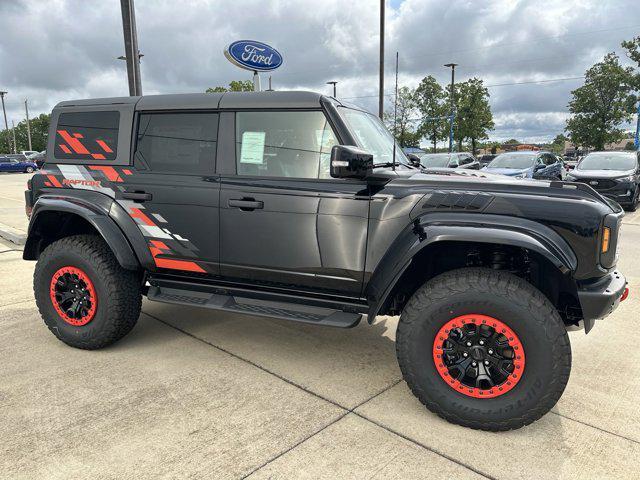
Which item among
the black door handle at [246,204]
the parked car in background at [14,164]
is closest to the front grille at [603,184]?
the black door handle at [246,204]

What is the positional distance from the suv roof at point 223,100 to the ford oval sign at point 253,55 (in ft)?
16.3

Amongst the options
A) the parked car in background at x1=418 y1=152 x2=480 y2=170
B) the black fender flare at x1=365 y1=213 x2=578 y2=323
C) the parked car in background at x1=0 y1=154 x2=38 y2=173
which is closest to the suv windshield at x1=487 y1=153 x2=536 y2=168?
the parked car in background at x1=418 y1=152 x2=480 y2=170

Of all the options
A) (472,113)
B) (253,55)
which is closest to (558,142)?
(472,113)

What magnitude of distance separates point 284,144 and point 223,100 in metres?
0.55

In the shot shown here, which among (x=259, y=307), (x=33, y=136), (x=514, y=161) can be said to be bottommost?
(x=259, y=307)

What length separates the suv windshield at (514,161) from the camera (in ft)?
41.3

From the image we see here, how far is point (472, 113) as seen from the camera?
135 feet

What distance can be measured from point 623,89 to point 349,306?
36710mm

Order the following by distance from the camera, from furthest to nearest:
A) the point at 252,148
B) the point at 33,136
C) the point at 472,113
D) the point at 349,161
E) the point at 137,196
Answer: the point at 33,136 → the point at 472,113 → the point at 137,196 → the point at 252,148 → the point at 349,161

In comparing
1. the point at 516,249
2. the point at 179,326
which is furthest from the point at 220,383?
the point at 516,249

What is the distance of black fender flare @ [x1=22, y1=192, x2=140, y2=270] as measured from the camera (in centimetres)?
329

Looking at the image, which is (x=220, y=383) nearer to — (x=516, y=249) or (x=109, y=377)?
(x=109, y=377)

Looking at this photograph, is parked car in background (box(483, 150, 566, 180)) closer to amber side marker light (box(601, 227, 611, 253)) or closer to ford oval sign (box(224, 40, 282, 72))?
ford oval sign (box(224, 40, 282, 72))

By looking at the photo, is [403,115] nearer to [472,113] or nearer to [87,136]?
[472,113]
